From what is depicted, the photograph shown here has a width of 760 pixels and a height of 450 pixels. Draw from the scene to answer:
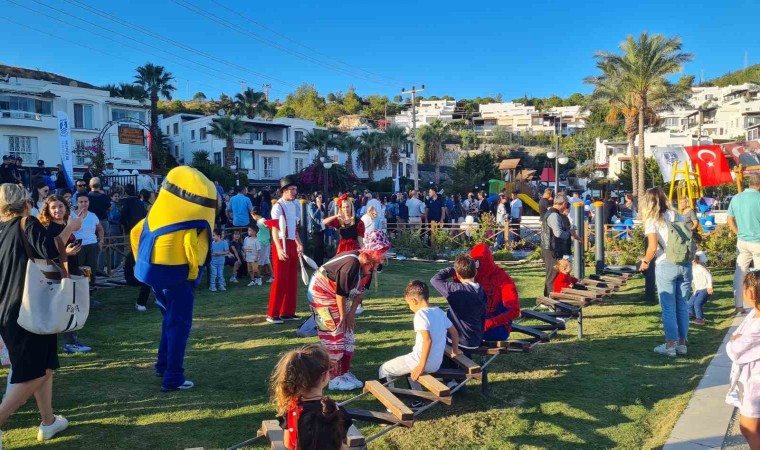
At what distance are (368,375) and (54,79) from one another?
213ft

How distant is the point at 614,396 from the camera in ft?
17.1

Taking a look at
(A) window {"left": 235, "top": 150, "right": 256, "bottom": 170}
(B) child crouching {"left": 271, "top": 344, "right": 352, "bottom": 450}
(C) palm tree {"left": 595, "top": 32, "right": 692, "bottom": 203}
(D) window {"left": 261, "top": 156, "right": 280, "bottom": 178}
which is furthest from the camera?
(D) window {"left": 261, "top": 156, "right": 280, "bottom": 178}

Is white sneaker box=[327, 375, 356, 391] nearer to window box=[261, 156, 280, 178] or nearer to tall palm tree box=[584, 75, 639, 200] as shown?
tall palm tree box=[584, 75, 639, 200]

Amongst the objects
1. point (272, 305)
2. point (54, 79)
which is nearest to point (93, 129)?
point (54, 79)

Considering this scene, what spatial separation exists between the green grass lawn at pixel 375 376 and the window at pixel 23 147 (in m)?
37.1

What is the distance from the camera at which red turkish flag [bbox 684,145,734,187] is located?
1287 centimetres

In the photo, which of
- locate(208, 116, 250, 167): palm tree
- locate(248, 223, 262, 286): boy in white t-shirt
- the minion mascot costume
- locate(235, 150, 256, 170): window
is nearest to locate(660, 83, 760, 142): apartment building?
locate(235, 150, 256, 170): window

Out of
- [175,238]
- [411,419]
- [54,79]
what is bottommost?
[411,419]

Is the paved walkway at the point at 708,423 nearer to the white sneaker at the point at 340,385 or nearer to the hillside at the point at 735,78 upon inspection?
the white sneaker at the point at 340,385

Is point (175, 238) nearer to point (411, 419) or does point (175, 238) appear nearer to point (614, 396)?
point (411, 419)

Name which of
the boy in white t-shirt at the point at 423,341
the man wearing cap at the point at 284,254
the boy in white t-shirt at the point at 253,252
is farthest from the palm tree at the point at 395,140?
the boy in white t-shirt at the point at 423,341

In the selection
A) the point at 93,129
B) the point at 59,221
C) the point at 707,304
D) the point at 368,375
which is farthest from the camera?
the point at 93,129

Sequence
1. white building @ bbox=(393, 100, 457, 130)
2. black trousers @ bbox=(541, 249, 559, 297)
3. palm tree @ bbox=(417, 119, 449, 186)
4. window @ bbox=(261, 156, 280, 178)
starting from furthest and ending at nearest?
white building @ bbox=(393, 100, 457, 130)
palm tree @ bbox=(417, 119, 449, 186)
window @ bbox=(261, 156, 280, 178)
black trousers @ bbox=(541, 249, 559, 297)

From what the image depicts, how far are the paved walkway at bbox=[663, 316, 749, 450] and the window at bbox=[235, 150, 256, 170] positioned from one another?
49.7m
